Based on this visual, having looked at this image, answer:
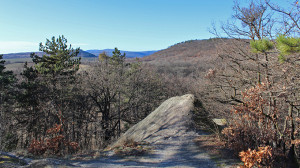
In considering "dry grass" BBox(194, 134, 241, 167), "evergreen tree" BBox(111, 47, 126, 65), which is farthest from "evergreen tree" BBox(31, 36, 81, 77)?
"dry grass" BBox(194, 134, 241, 167)

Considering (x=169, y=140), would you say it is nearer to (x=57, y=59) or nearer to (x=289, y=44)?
(x=289, y=44)

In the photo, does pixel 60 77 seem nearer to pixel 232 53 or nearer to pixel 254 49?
pixel 232 53

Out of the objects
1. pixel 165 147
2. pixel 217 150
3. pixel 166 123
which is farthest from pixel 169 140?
pixel 217 150

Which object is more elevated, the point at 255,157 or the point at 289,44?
the point at 289,44

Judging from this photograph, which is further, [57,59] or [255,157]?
[57,59]

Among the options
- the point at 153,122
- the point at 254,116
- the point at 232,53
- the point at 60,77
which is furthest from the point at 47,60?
the point at 254,116

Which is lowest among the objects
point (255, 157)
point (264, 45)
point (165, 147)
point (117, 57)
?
point (165, 147)

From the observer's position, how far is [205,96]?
1242cm

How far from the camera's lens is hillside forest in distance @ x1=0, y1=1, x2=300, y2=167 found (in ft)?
17.6

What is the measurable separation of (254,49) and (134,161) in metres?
5.90

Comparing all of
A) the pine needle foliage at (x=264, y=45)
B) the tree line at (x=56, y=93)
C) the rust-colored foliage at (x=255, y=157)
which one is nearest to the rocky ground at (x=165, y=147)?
the rust-colored foliage at (x=255, y=157)

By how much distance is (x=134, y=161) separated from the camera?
773cm

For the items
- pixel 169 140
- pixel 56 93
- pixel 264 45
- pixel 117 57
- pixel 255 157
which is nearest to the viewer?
pixel 264 45

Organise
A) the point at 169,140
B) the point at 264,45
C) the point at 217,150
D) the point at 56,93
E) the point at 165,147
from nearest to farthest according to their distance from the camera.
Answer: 1. the point at 264,45
2. the point at 217,150
3. the point at 165,147
4. the point at 169,140
5. the point at 56,93
